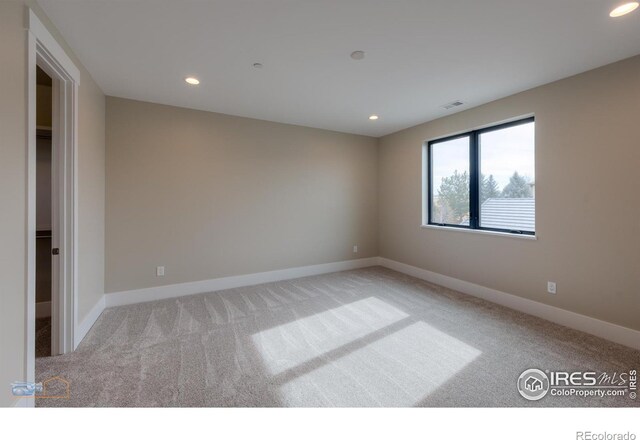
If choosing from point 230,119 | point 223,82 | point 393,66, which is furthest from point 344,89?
point 230,119

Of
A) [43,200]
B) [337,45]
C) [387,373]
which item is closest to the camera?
[387,373]

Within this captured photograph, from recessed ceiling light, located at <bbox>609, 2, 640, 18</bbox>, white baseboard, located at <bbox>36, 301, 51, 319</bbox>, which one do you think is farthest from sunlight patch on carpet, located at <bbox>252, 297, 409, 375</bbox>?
recessed ceiling light, located at <bbox>609, 2, 640, 18</bbox>

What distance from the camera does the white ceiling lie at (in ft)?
5.92

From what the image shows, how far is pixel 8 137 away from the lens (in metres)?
1.41

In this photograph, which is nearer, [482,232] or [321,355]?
[321,355]

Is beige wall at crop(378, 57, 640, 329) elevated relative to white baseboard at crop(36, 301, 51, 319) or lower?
elevated

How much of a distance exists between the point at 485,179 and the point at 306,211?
2709 millimetres

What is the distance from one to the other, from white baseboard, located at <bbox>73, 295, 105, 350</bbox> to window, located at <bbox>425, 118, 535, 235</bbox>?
15.2 ft

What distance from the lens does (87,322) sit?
8.61 feet

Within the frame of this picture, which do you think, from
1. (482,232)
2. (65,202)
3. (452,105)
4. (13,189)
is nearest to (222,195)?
(65,202)

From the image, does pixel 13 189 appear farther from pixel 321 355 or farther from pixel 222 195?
pixel 222 195

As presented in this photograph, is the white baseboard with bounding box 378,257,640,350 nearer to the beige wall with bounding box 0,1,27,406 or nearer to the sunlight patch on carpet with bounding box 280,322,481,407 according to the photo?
the sunlight patch on carpet with bounding box 280,322,481,407

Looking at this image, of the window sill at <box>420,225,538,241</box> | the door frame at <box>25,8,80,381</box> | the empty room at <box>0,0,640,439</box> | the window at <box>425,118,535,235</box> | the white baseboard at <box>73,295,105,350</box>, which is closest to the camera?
the empty room at <box>0,0,640,439</box>
